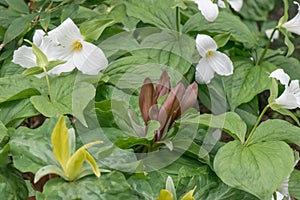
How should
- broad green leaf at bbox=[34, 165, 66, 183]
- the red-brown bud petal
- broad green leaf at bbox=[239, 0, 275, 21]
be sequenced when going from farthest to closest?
broad green leaf at bbox=[239, 0, 275, 21] < the red-brown bud petal < broad green leaf at bbox=[34, 165, 66, 183]

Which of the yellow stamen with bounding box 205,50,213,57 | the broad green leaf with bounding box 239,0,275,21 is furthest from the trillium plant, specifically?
the broad green leaf with bounding box 239,0,275,21

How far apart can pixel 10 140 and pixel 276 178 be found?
0.33m

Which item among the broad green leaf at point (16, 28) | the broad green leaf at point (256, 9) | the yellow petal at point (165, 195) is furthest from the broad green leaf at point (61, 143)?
the broad green leaf at point (256, 9)

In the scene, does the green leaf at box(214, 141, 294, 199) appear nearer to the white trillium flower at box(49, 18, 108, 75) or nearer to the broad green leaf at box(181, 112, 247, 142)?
the broad green leaf at box(181, 112, 247, 142)

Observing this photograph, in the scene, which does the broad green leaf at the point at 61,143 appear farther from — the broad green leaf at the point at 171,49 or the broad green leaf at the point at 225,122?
the broad green leaf at the point at 171,49

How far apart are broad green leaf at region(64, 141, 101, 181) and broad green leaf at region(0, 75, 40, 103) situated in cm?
18

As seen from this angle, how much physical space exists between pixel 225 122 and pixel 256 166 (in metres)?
0.09

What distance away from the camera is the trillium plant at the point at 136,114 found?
0.70 meters

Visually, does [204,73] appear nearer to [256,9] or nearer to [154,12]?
[154,12]

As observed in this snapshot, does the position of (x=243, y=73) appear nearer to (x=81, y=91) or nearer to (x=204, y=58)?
(x=204, y=58)

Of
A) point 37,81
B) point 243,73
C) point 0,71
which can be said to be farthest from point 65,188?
point 243,73

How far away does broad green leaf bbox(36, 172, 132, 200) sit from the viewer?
659 millimetres

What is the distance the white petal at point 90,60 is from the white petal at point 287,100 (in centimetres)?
25

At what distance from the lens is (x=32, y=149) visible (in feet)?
2.33
